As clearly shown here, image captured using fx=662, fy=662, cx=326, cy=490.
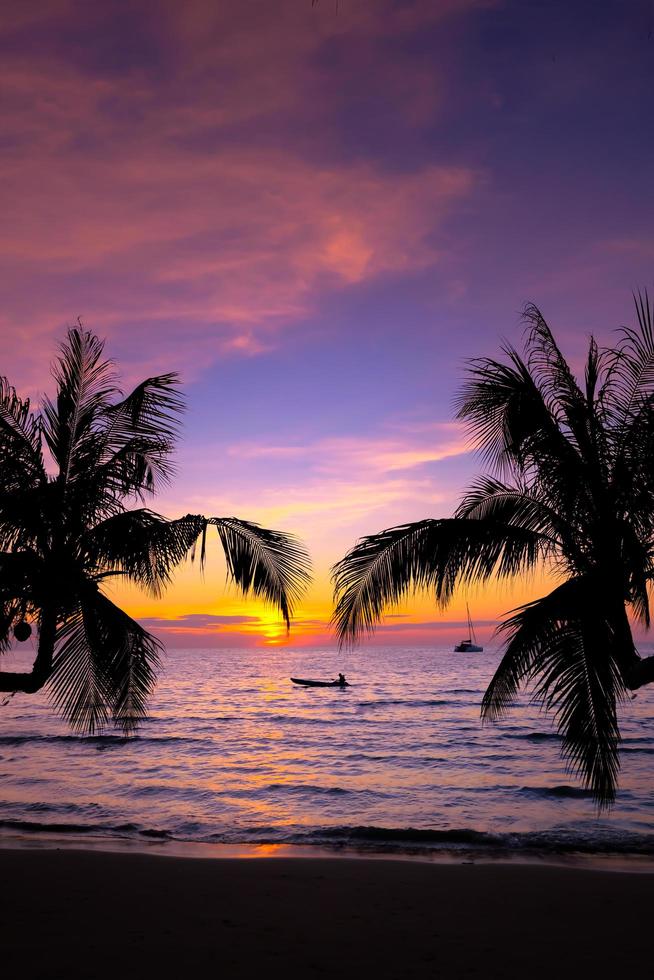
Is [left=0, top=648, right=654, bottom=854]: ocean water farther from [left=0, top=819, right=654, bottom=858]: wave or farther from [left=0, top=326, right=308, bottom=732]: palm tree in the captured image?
[left=0, top=326, right=308, bottom=732]: palm tree

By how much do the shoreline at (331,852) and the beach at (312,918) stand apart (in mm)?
788

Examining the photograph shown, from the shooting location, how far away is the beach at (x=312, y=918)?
5996 millimetres

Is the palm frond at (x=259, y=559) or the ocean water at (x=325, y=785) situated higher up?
the palm frond at (x=259, y=559)

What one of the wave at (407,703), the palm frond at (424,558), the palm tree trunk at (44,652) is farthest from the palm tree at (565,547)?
the wave at (407,703)

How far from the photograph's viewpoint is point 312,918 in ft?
24.1

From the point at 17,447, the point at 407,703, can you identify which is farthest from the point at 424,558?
the point at 407,703

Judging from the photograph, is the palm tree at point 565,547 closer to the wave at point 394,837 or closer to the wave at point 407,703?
the wave at point 394,837

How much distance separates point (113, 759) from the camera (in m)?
23.3

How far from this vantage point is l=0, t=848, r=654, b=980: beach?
5996 mm

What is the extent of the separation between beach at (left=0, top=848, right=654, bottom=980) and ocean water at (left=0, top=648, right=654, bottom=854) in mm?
3522

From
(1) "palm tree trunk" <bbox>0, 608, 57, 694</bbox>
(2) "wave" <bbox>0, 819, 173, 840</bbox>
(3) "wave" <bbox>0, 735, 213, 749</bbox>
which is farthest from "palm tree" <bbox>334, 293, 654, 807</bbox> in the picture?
(3) "wave" <bbox>0, 735, 213, 749</bbox>

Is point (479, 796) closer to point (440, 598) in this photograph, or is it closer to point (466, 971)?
point (440, 598)

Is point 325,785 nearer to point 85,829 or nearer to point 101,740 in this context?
point 85,829

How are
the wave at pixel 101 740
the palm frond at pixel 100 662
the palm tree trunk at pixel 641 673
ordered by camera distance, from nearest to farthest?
the palm tree trunk at pixel 641 673 → the palm frond at pixel 100 662 → the wave at pixel 101 740
